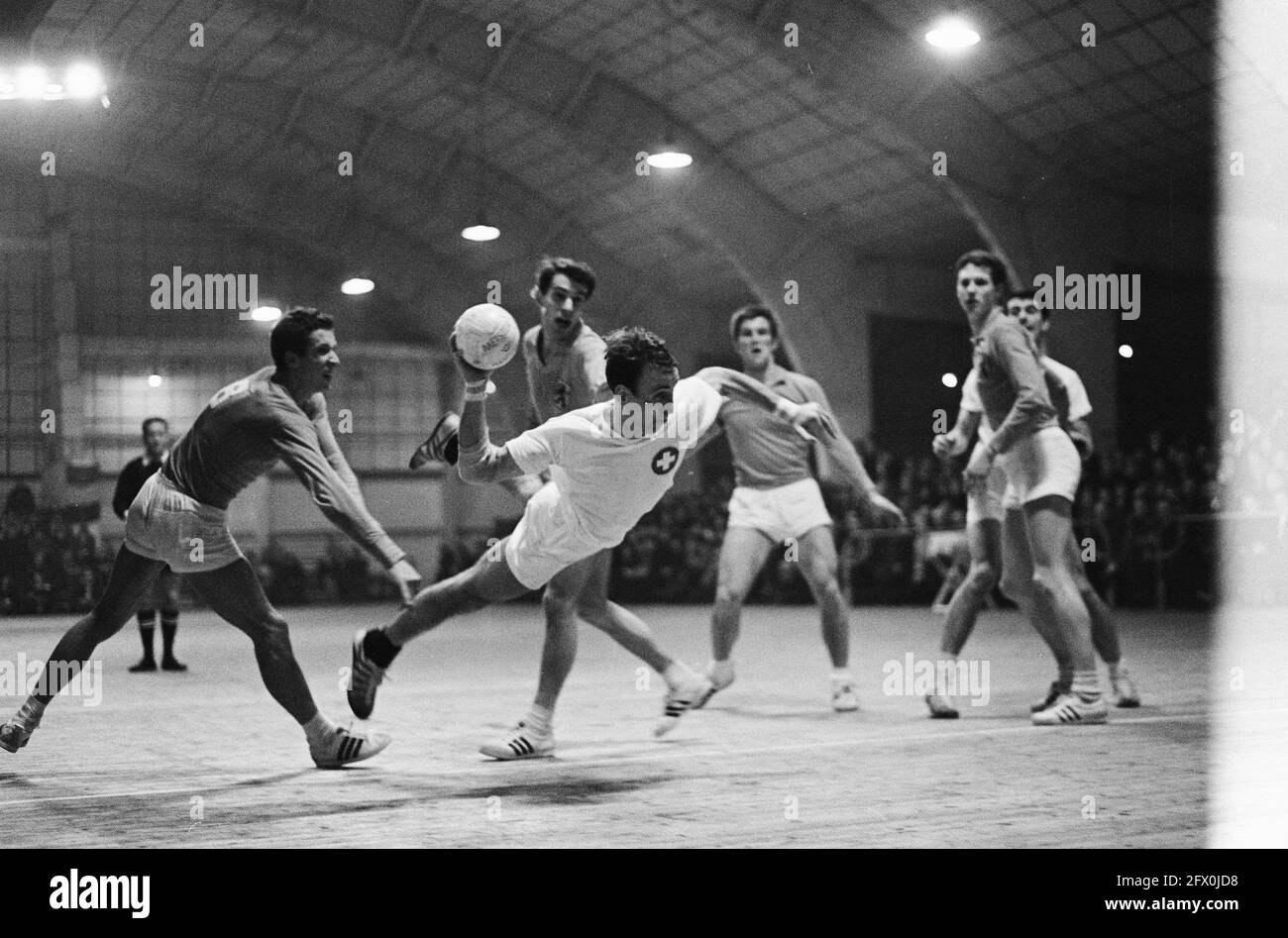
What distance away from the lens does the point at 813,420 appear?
608 centimetres

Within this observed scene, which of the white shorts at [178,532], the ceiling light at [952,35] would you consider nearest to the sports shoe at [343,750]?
the white shorts at [178,532]

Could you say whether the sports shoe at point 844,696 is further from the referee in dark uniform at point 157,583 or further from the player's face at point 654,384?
the referee in dark uniform at point 157,583

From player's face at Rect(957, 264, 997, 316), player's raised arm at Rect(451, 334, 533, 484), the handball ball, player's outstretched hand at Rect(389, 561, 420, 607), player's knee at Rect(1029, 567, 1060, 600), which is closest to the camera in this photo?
the handball ball

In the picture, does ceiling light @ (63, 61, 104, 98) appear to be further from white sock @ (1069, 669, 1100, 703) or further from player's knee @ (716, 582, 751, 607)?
white sock @ (1069, 669, 1100, 703)

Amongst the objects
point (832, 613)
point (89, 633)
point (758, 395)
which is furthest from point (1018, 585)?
point (89, 633)

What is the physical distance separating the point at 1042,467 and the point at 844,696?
1634mm

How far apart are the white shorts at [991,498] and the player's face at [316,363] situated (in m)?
3.38

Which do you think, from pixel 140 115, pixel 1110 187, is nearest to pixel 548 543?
pixel 1110 187

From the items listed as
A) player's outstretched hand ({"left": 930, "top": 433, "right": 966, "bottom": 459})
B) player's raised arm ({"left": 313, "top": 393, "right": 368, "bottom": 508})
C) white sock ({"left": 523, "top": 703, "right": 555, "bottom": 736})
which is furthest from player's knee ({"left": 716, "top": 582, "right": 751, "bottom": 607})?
player's raised arm ({"left": 313, "top": 393, "right": 368, "bottom": 508})

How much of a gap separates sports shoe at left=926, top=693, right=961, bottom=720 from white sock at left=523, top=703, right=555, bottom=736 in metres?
2.01

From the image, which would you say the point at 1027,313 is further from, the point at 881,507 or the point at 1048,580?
the point at 881,507

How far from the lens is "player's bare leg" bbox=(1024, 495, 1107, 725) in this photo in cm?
663

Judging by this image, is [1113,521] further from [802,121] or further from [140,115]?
[140,115]

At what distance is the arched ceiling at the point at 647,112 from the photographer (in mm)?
18078
